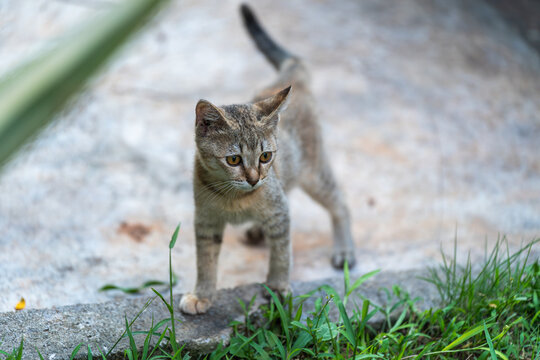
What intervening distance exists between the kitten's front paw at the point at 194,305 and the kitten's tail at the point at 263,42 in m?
2.19

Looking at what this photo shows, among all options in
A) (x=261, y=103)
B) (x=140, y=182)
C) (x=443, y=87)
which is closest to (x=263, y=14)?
(x=443, y=87)

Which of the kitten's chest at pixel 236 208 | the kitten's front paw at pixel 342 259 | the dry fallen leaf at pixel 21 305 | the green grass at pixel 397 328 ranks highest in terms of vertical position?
the kitten's chest at pixel 236 208

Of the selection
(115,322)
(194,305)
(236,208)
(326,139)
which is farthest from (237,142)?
(326,139)

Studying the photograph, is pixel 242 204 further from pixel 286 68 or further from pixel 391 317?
pixel 286 68

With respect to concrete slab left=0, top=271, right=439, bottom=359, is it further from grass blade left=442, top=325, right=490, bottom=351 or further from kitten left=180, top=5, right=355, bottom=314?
grass blade left=442, top=325, right=490, bottom=351

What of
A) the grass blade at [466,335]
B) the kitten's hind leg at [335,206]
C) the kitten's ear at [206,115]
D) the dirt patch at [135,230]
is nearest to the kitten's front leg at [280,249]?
the kitten's ear at [206,115]

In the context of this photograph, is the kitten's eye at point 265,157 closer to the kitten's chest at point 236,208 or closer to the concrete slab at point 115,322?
the kitten's chest at point 236,208

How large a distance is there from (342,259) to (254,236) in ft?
2.35

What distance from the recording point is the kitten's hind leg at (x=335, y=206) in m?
3.94

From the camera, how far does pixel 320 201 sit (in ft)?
13.3

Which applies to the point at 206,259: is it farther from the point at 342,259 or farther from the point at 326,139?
the point at 326,139

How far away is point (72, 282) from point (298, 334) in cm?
154

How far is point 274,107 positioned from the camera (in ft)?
9.37

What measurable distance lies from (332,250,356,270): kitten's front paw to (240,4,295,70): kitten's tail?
1.59 m
